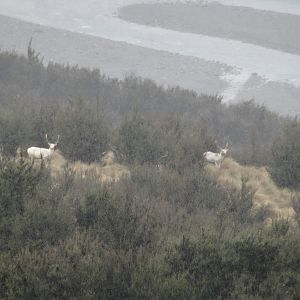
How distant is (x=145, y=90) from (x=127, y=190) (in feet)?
44.3

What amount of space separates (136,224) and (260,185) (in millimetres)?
5132

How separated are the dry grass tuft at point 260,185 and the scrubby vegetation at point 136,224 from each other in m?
0.12

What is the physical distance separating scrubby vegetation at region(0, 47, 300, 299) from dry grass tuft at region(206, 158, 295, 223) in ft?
0.38

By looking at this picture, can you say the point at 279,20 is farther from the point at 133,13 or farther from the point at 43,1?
the point at 43,1

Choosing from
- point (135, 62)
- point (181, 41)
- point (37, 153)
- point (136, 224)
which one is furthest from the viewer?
point (181, 41)

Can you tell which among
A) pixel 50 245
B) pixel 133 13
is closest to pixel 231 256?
pixel 50 245

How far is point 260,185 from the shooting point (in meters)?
10.7

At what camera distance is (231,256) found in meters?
5.48

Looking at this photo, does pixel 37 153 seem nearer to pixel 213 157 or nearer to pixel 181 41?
pixel 213 157

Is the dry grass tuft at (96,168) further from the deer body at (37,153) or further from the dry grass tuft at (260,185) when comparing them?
the dry grass tuft at (260,185)

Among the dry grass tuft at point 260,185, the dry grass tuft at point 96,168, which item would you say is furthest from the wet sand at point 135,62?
the dry grass tuft at point 96,168

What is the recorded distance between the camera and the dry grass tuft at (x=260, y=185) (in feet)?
30.6

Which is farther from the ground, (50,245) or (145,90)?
(50,245)

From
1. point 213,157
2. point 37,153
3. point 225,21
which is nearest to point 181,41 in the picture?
point 225,21
